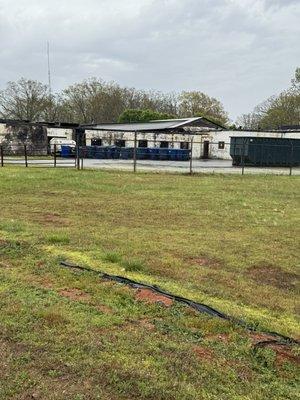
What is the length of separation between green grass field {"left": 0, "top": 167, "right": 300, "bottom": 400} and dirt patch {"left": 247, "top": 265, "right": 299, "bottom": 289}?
25 mm

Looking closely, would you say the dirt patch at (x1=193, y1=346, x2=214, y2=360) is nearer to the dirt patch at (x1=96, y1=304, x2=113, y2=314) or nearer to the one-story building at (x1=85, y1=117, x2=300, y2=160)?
the dirt patch at (x1=96, y1=304, x2=113, y2=314)

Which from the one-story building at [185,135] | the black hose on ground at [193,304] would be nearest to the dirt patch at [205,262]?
the black hose on ground at [193,304]

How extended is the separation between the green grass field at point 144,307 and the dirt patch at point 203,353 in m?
0.02

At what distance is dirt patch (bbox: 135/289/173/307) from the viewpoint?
423 centimetres

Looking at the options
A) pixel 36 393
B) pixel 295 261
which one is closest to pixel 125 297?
pixel 36 393

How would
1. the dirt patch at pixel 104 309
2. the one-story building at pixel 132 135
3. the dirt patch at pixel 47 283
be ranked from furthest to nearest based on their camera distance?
the one-story building at pixel 132 135 < the dirt patch at pixel 47 283 < the dirt patch at pixel 104 309

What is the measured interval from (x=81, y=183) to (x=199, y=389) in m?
12.4

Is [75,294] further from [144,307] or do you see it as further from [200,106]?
[200,106]

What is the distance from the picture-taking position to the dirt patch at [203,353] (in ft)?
10.6

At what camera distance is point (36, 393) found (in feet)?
8.79

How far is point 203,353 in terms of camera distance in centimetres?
330

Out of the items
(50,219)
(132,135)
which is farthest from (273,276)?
(132,135)

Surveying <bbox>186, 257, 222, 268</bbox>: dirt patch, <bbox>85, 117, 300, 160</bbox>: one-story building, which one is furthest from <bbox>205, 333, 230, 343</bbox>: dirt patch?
<bbox>85, 117, 300, 160</bbox>: one-story building

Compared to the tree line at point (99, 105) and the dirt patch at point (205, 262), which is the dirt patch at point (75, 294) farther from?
the tree line at point (99, 105)
